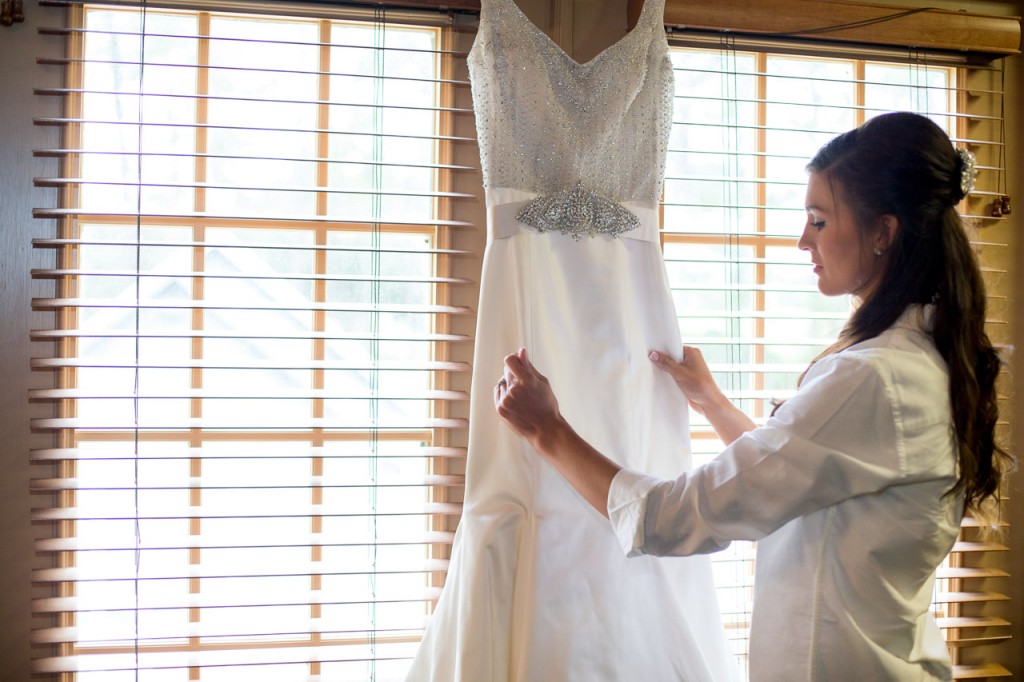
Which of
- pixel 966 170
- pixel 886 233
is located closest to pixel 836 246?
pixel 886 233

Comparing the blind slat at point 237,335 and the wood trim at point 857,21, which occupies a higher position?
the wood trim at point 857,21

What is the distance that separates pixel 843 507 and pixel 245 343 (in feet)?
3.74

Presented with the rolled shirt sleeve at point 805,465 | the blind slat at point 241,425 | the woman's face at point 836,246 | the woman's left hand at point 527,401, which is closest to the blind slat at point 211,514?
the blind slat at point 241,425

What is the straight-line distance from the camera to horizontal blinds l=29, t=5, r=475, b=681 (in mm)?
1522

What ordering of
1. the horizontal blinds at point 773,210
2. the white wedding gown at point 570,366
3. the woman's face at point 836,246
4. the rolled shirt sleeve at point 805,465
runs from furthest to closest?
1. the horizontal blinds at point 773,210
2. the white wedding gown at point 570,366
3. the woman's face at point 836,246
4. the rolled shirt sleeve at point 805,465

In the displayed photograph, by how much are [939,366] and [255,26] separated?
1.41 meters

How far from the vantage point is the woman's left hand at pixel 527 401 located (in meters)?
1.29

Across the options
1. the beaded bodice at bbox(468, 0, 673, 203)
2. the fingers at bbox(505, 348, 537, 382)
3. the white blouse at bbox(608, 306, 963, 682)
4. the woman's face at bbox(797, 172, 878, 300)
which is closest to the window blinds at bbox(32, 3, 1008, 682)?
the beaded bodice at bbox(468, 0, 673, 203)

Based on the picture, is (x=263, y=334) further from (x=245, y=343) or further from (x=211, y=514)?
(x=211, y=514)

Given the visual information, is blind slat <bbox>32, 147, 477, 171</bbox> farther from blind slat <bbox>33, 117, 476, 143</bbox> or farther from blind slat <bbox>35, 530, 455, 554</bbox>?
blind slat <bbox>35, 530, 455, 554</bbox>

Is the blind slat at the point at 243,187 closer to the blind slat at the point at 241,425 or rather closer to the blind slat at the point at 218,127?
the blind slat at the point at 218,127

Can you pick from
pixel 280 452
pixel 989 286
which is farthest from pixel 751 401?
pixel 280 452

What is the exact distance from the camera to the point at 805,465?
43.5 inches

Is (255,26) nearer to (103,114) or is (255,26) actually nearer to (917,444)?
(103,114)
